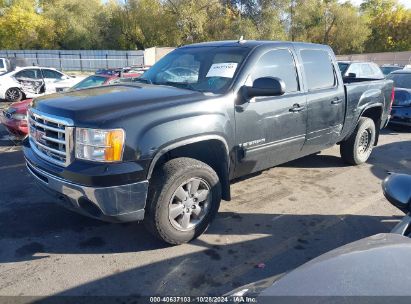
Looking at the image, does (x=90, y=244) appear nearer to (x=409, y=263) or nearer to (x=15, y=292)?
(x=15, y=292)

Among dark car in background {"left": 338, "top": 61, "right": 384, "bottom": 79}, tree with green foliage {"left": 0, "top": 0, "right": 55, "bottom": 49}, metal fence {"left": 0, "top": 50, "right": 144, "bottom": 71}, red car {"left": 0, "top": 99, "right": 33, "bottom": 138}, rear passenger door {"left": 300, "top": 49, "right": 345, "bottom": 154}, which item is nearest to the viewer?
rear passenger door {"left": 300, "top": 49, "right": 345, "bottom": 154}

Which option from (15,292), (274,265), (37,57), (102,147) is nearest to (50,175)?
(102,147)

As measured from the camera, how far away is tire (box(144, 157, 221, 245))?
10.7 ft

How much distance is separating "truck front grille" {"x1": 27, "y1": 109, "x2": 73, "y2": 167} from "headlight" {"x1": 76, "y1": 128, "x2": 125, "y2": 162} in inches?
4.4

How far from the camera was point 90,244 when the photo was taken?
3.64 meters

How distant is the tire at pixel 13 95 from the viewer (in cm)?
1385

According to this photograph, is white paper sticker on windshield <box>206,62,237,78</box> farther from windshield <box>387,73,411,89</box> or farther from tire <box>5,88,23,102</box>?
tire <box>5,88,23,102</box>

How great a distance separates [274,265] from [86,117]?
2089mm

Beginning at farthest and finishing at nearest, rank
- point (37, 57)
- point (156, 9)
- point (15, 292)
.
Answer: point (156, 9) < point (37, 57) < point (15, 292)

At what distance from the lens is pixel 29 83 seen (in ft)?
46.7

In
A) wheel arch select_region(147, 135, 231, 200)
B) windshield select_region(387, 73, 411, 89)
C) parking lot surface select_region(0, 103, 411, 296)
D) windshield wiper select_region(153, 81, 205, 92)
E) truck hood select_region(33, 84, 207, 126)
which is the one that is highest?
windshield wiper select_region(153, 81, 205, 92)

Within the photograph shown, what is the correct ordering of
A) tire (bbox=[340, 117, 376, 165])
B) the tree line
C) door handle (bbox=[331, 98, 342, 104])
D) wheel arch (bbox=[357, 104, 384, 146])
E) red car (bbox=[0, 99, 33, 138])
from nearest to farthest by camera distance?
1. door handle (bbox=[331, 98, 342, 104])
2. tire (bbox=[340, 117, 376, 165])
3. wheel arch (bbox=[357, 104, 384, 146])
4. red car (bbox=[0, 99, 33, 138])
5. the tree line

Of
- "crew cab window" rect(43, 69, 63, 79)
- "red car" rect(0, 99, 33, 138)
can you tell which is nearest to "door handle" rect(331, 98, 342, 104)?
"red car" rect(0, 99, 33, 138)

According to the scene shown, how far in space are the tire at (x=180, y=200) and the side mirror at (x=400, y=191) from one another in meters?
1.59
